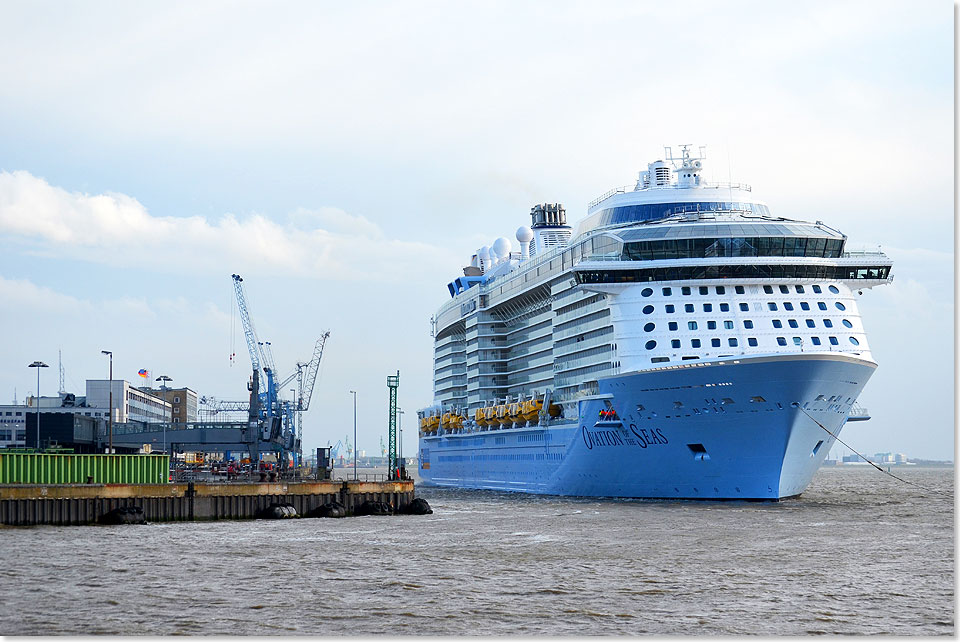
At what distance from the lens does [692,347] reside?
6366cm

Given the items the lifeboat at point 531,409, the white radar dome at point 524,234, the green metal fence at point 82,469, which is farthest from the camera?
the white radar dome at point 524,234

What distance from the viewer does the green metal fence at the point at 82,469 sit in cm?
5803

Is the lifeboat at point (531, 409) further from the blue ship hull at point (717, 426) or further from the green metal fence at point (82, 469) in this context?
the green metal fence at point (82, 469)

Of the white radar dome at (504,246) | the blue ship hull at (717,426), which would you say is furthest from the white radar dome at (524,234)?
the blue ship hull at (717,426)

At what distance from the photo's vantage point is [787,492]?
206 ft

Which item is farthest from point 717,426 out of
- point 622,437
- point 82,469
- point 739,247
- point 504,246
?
point 504,246

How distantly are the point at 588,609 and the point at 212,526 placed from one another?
28.0 meters

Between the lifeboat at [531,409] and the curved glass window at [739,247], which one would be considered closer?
the curved glass window at [739,247]

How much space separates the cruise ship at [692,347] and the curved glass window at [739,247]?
0.24 feet

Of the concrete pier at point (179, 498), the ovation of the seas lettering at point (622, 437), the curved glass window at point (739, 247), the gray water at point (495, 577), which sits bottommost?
the gray water at point (495, 577)

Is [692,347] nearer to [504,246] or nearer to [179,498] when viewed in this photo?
[179,498]

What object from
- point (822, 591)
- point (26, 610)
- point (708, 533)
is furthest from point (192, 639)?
point (708, 533)

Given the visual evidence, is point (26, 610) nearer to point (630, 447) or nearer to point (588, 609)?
point (588, 609)

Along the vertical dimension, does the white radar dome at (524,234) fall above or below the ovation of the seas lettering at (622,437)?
above
